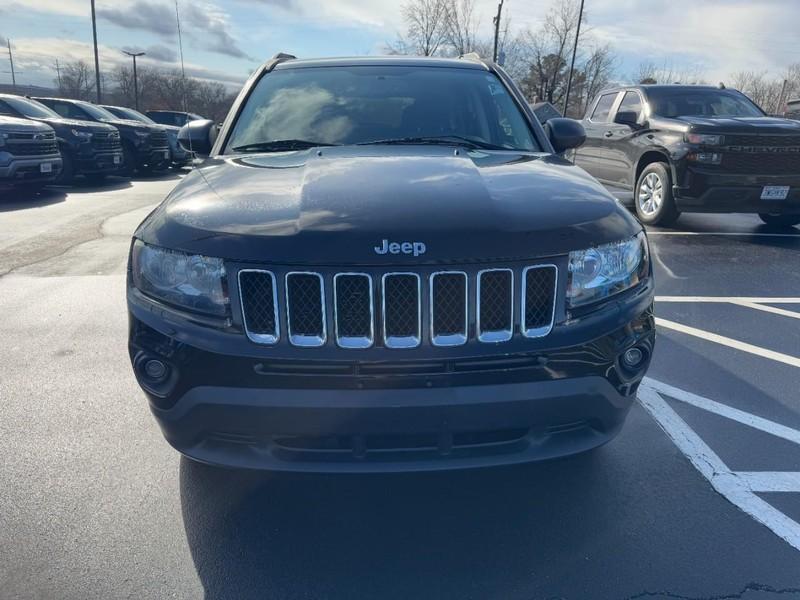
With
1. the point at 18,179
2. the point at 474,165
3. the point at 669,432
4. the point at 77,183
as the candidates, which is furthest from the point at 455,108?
the point at 77,183

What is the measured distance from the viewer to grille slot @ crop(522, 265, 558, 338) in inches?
81.0

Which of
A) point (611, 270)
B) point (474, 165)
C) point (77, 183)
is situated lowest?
point (77, 183)

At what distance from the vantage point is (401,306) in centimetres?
200

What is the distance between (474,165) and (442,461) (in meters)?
1.25

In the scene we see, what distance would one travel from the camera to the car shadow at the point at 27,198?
10695 mm

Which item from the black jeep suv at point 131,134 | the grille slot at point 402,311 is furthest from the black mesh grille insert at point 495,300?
the black jeep suv at point 131,134

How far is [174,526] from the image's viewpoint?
8.05ft

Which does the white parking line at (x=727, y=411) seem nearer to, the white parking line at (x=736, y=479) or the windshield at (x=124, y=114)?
the white parking line at (x=736, y=479)

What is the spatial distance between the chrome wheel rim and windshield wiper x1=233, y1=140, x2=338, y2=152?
630 centimetres

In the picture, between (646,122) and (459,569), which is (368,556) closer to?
A: (459,569)

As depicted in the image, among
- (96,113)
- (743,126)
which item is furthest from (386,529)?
(96,113)

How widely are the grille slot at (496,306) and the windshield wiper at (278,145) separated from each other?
4.92 ft

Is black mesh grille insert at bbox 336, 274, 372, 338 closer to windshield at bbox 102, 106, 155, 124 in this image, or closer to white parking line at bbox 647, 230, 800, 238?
white parking line at bbox 647, 230, 800, 238

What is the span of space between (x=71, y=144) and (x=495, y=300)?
13214 mm
